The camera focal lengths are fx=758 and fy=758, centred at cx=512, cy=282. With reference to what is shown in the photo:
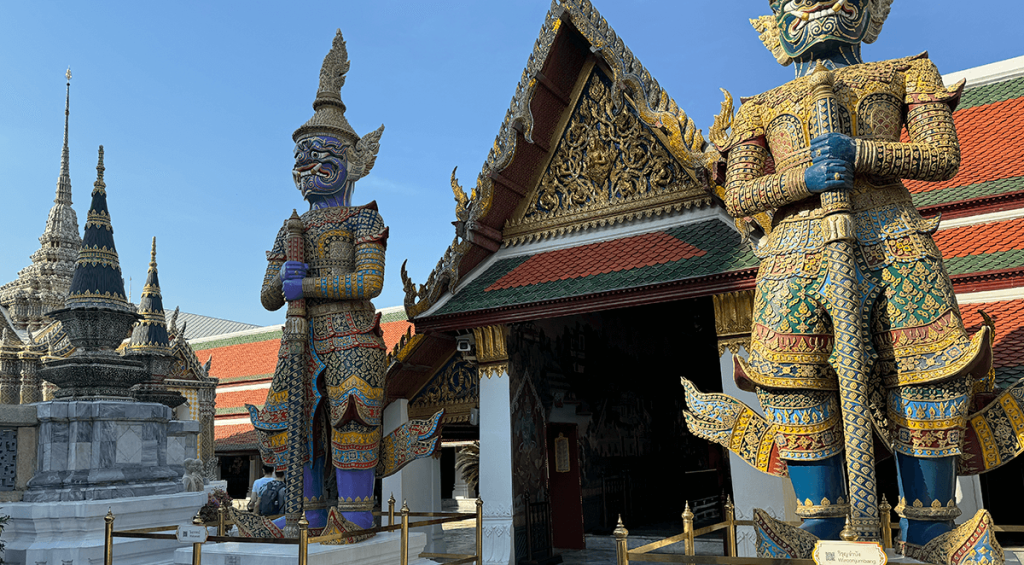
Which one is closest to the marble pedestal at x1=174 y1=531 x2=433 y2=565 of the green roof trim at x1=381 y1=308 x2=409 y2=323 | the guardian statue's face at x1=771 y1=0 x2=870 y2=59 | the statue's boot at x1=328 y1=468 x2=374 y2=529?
the statue's boot at x1=328 y1=468 x2=374 y2=529

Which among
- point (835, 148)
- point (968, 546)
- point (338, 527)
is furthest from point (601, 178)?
point (968, 546)

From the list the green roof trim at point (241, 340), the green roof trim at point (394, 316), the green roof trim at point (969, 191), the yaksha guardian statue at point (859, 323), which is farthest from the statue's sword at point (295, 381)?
the green roof trim at point (241, 340)

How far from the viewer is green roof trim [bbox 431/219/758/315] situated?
237 inches

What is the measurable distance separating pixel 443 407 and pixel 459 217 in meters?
1.95

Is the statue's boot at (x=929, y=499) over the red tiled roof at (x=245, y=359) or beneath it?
beneath

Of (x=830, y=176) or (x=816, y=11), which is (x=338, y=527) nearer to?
(x=830, y=176)

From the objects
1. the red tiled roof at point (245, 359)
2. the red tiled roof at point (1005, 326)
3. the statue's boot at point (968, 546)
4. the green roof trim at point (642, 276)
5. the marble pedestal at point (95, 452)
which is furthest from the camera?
the red tiled roof at point (245, 359)

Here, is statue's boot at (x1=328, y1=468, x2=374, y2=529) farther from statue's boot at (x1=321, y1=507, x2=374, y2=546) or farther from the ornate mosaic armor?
statue's boot at (x1=321, y1=507, x2=374, y2=546)

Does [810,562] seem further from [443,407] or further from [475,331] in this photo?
[443,407]

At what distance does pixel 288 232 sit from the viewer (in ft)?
20.8

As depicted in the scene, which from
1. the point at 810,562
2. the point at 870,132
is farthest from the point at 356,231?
the point at 810,562

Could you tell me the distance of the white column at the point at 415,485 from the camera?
7496 mm

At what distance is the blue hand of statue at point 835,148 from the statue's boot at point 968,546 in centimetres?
175

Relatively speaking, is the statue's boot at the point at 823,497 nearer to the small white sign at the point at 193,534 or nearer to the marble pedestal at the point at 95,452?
the small white sign at the point at 193,534
